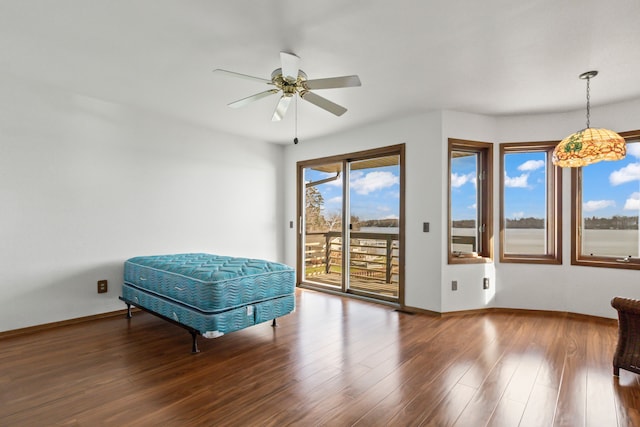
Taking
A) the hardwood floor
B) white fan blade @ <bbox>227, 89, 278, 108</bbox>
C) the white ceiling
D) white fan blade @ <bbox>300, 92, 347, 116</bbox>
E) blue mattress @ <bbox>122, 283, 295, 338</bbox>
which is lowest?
the hardwood floor

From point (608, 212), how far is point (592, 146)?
135 cm

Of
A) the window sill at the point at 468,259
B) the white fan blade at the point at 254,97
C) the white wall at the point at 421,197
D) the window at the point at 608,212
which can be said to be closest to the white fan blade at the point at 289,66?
the white fan blade at the point at 254,97

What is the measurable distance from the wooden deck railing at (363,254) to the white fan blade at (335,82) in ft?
8.68

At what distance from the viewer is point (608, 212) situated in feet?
12.2

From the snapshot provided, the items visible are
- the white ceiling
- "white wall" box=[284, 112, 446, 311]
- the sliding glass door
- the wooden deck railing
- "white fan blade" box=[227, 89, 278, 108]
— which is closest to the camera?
the white ceiling

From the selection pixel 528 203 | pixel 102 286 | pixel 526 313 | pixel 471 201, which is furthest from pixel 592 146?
pixel 102 286

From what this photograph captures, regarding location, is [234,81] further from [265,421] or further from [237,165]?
[265,421]

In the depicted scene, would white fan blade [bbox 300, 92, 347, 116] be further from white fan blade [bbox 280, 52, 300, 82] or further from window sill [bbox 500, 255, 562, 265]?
window sill [bbox 500, 255, 562, 265]

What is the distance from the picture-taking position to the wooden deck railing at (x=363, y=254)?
4.69 meters

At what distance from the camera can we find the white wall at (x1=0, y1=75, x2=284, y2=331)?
315cm

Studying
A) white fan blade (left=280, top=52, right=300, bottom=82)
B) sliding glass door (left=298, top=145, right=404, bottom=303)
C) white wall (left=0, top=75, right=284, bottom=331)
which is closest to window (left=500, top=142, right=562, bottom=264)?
sliding glass door (left=298, top=145, right=404, bottom=303)

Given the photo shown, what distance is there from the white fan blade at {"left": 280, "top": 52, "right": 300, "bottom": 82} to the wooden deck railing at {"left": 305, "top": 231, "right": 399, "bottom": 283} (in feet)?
9.17

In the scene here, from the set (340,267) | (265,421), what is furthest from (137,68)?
(340,267)

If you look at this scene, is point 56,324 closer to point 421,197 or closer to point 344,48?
point 344,48
